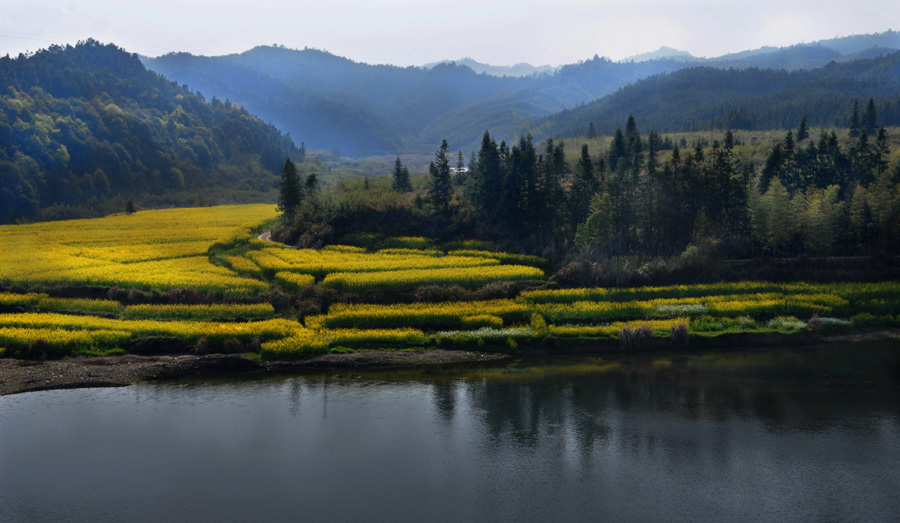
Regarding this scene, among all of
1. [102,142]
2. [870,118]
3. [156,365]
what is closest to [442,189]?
[156,365]

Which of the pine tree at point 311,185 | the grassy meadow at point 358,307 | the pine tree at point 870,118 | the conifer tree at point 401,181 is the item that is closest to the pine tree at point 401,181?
the conifer tree at point 401,181

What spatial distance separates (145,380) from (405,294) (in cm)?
1928

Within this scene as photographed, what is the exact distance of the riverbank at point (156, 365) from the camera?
101 ft

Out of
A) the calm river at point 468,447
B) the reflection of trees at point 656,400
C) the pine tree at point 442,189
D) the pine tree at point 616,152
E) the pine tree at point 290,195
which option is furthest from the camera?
the pine tree at point 616,152

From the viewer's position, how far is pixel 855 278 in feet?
166

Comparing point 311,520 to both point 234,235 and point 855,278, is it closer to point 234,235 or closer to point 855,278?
point 855,278

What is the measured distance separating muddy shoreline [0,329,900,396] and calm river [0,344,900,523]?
3.89 feet

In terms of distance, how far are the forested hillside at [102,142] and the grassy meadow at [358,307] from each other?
227 feet

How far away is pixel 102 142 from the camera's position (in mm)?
137875

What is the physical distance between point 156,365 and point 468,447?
61.5ft

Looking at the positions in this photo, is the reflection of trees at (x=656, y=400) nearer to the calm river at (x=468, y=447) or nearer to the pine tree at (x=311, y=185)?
the calm river at (x=468, y=447)

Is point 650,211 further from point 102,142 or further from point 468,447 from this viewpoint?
point 102,142

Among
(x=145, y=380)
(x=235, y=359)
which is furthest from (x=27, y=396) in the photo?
(x=235, y=359)

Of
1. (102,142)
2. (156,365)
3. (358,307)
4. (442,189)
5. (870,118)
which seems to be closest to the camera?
(156,365)
